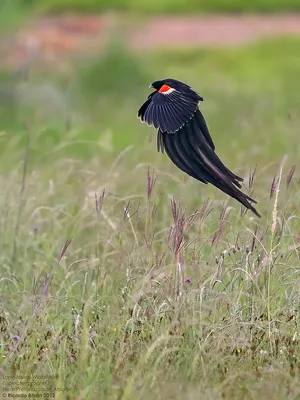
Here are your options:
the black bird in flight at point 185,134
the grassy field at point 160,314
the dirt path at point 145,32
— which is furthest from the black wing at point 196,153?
the dirt path at point 145,32

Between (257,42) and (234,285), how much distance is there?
32.1 feet

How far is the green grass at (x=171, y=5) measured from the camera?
15.3 meters

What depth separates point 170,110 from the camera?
313 centimetres

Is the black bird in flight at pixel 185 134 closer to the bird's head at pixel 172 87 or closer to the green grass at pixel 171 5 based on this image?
the bird's head at pixel 172 87

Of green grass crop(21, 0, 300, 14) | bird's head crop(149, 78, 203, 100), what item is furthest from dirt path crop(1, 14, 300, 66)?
bird's head crop(149, 78, 203, 100)

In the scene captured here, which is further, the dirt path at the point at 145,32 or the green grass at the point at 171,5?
the green grass at the point at 171,5

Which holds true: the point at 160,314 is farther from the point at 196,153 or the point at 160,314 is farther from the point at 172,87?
the point at 172,87

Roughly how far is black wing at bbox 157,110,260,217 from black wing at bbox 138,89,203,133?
4 cm

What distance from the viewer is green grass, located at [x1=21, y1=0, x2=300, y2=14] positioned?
1534 centimetres

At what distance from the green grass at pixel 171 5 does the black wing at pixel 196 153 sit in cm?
1225

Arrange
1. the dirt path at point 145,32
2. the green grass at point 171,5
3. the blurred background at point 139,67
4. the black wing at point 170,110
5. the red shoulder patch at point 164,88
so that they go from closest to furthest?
the black wing at point 170,110
the red shoulder patch at point 164,88
the blurred background at point 139,67
the dirt path at point 145,32
the green grass at point 171,5

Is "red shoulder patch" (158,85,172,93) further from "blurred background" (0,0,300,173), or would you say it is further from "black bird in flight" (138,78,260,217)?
"blurred background" (0,0,300,173)

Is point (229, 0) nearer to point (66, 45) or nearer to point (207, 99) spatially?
point (66, 45)

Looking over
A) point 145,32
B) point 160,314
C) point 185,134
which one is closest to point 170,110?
point 185,134
